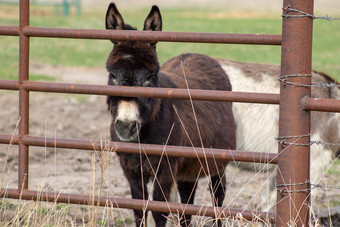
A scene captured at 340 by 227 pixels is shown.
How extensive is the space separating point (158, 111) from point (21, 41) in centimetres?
124

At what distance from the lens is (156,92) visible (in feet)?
10.5

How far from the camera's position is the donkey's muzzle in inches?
145

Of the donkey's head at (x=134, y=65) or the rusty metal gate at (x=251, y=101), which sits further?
the donkey's head at (x=134, y=65)

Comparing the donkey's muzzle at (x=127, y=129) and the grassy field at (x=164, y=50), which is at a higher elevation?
the grassy field at (x=164, y=50)

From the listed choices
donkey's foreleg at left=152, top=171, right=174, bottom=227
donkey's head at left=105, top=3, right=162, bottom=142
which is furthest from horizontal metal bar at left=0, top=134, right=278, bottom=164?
donkey's foreleg at left=152, top=171, right=174, bottom=227

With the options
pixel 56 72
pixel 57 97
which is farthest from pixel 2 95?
pixel 56 72

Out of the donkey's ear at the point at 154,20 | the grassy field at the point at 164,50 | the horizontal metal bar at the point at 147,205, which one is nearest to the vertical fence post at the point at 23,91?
the horizontal metal bar at the point at 147,205

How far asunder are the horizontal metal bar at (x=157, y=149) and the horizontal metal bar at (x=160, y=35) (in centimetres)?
63

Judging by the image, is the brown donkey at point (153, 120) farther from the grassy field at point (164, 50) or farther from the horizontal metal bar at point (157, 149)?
the grassy field at point (164, 50)

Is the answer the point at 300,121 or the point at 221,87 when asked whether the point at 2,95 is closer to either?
the point at 221,87

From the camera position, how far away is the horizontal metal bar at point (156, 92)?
3045mm

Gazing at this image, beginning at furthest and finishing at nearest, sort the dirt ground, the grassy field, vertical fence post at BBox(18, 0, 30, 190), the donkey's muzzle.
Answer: the grassy field < the dirt ground < the donkey's muzzle < vertical fence post at BBox(18, 0, 30, 190)

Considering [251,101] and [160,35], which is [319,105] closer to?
[251,101]

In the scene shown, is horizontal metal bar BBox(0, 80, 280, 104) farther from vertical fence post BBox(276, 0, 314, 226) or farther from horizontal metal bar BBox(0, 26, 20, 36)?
→ horizontal metal bar BBox(0, 26, 20, 36)
